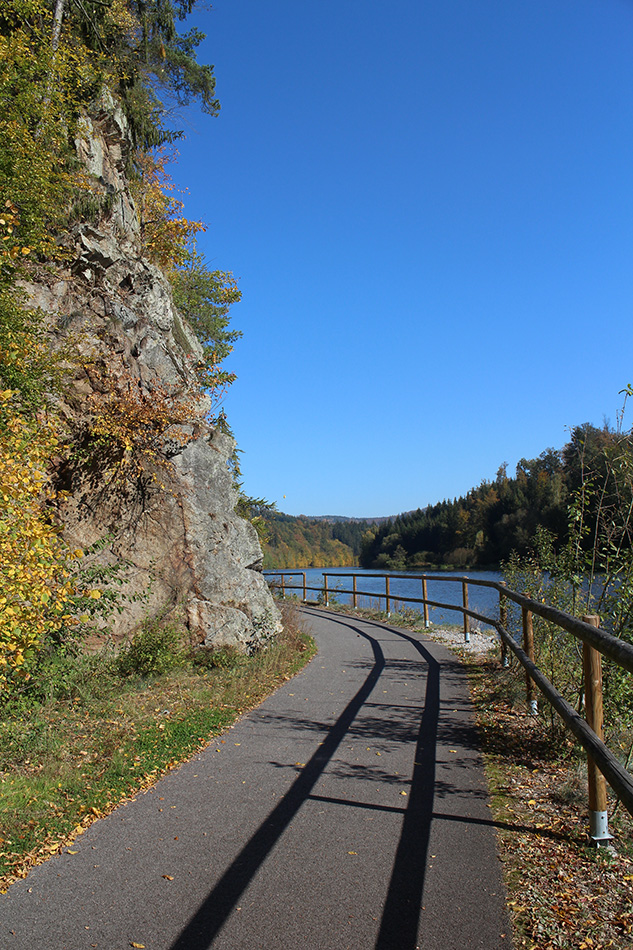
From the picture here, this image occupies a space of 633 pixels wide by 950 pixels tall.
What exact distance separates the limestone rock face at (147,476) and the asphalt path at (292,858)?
329 centimetres

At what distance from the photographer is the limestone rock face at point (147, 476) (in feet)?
26.8

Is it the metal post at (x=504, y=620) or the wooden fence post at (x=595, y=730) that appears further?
the metal post at (x=504, y=620)

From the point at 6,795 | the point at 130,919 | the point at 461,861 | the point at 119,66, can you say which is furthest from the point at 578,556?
the point at 119,66

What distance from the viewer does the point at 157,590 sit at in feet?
27.6

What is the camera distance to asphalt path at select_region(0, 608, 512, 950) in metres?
2.73

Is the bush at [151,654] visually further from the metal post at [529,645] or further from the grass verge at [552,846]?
the metal post at [529,645]

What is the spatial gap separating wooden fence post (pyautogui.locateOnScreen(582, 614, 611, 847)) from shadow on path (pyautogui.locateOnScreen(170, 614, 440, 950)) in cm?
99

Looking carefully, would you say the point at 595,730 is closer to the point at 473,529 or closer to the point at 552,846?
the point at 552,846

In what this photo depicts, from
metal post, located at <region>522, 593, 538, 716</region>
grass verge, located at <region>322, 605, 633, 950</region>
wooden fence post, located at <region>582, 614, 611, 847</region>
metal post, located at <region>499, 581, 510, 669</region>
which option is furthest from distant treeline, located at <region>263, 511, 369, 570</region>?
wooden fence post, located at <region>582, 614, 611, 847</region>

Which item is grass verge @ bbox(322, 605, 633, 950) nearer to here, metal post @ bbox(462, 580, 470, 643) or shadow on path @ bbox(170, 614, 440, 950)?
shadow on path @ bbox(170, 614, 440, 950)

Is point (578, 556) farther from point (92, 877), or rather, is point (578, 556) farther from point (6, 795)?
point (6, 795)

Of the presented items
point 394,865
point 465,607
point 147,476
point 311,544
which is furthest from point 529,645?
point 311,544

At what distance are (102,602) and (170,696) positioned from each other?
1.41 m

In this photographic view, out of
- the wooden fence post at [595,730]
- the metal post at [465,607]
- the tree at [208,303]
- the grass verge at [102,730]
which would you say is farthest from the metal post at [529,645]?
the tree at [208,303]
